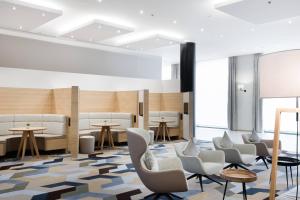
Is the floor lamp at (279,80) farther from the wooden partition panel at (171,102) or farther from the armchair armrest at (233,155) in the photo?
the wooden partition panel at (171,102)

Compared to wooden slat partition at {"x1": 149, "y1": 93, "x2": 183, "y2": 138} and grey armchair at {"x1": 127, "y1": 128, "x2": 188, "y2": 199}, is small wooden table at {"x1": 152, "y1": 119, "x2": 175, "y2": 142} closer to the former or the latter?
wooden slat partition at {"x1": 149, "y1": 93, "x2": 183, "y2": 138}

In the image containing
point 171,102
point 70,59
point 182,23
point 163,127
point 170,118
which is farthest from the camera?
point 171,102

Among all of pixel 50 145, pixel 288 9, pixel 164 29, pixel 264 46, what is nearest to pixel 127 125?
pixel 50 145

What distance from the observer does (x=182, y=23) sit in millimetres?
9180

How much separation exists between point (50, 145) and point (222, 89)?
36.2ft

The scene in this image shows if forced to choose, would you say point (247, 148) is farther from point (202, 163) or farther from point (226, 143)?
point (202, 163)

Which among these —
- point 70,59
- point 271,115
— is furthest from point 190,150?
point 271,115

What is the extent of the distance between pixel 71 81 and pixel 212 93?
9058mm

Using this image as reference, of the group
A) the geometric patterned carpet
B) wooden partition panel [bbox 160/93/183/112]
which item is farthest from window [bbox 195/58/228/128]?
the geometric patterned carpet

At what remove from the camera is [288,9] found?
7141 mm

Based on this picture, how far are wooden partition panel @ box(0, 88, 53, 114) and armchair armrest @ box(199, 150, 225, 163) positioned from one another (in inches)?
231

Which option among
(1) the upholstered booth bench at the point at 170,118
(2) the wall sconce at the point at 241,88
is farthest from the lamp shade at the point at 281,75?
(2) the wall sconce at the point at 241,88

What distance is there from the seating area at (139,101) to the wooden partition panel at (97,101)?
0.04m

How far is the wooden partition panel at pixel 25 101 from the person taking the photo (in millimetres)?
8336
